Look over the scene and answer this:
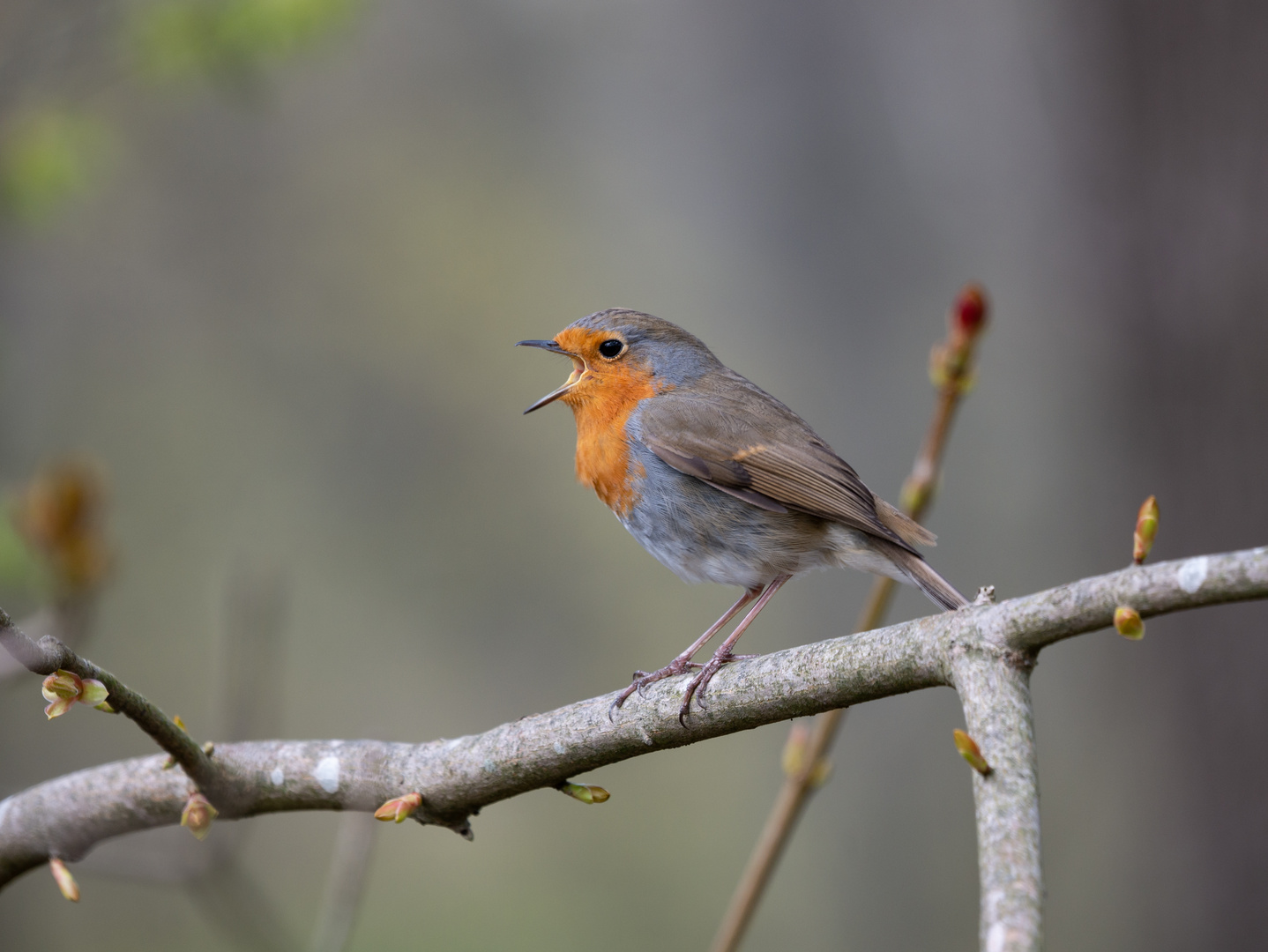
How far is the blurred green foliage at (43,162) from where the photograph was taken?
352cm

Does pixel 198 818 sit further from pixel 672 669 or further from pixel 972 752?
pixel 972 752

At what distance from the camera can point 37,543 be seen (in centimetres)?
287

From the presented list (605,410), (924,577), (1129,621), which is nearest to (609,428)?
(605,410)

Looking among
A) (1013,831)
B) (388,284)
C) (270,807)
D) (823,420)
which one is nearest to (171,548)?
(388,284)

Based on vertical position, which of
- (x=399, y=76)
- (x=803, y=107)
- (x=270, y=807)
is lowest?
(x=270, y=807)

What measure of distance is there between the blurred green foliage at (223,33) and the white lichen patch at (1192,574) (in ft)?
10.2

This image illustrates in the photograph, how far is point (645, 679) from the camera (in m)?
2.31

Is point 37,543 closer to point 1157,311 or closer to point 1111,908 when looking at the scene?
point 1157,311

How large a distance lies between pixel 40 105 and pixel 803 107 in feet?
10.8

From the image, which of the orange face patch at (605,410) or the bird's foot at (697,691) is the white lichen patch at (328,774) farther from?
the orange face patch at (605,410)

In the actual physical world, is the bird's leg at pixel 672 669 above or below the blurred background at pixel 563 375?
below

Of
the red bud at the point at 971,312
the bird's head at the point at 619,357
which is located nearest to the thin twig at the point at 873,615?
the red bud at the point at 971,312

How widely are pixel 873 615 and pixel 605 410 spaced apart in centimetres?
110

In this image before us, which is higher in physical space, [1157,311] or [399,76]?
[399,76]
